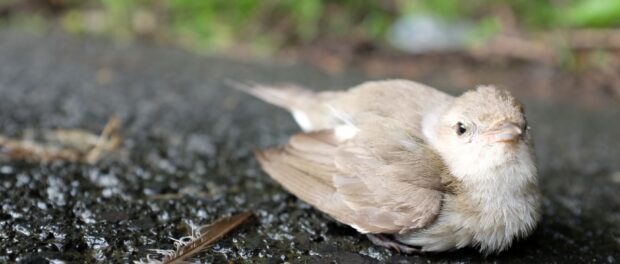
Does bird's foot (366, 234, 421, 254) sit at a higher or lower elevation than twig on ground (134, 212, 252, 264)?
higher

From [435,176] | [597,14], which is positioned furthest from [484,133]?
[597,14]

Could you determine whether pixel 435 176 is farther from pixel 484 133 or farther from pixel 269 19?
pixel 269 19

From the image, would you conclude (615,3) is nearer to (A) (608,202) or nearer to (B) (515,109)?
(A) (608,202)

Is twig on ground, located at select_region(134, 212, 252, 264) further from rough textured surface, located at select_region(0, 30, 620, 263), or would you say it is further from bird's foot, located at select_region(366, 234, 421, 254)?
bird's foot, located at select_region(366, 234, 421, 254)

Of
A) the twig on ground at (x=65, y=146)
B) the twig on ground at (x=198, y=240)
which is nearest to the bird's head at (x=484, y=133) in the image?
the twig on ground at (x=198, y=240)

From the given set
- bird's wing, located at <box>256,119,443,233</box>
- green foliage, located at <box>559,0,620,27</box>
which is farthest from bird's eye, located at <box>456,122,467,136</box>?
green foliage, located at <box>559,0,620,27</box>

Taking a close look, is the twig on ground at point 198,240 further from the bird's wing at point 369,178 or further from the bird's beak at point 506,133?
the bird's beak at point 506,133
